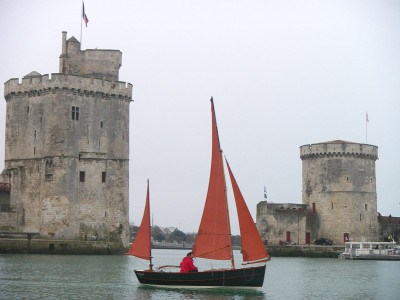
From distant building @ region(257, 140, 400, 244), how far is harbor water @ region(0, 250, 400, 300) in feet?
67.5

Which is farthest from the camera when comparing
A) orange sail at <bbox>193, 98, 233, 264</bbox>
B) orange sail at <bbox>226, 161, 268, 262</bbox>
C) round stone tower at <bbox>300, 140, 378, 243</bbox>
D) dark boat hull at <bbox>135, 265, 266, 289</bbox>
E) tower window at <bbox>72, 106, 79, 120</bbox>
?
round stone tower at <bbox>300, 140, 378, 243</bbox>

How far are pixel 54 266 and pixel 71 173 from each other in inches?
701

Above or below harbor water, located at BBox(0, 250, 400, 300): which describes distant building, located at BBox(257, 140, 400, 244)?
above

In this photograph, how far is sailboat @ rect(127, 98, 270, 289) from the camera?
38531 millimetres

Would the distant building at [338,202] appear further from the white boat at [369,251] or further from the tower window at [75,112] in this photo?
the tower window at [75,112]

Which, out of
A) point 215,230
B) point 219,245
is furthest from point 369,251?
point 215,230

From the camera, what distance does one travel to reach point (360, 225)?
Result: 8238 cm

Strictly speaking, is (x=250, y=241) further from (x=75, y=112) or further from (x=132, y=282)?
(x=75, y=112)

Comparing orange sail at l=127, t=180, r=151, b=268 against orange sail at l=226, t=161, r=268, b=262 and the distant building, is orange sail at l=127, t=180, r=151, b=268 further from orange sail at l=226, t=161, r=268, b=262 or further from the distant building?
the distant building

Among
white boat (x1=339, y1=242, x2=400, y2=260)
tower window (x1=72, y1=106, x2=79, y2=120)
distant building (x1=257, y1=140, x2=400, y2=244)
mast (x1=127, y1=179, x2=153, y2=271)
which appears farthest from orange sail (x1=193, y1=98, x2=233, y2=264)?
distant building (x1=257, y1=140, x2=400, y2=244)

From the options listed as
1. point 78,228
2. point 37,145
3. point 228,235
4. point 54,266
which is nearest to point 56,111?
point 37,145

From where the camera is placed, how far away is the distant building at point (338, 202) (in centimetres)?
8181

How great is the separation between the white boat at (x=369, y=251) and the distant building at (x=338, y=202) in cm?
399

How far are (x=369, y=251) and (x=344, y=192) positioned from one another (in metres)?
6.98
